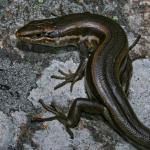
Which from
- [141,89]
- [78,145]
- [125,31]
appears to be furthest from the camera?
[125,31]

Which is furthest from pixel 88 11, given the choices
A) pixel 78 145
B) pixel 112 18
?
pixel 78 145

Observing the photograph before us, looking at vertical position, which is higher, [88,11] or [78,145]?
[88,11]

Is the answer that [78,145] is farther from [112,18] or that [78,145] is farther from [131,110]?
[112,18]

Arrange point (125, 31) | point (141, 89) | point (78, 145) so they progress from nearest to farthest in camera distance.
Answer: point (78, 145) → point (141, 89) → point (125, 31)

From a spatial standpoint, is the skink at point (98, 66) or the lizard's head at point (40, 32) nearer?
the skink at point (98, 66)

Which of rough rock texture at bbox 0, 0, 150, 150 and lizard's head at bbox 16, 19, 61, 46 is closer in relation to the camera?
rough rock texture at bbox 0, 0, 150, 150
